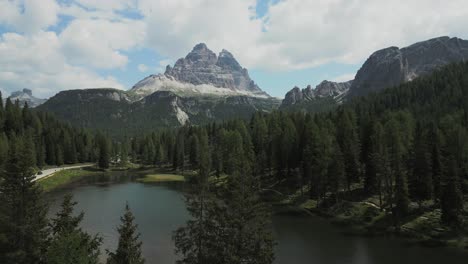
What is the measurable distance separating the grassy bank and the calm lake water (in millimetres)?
27687

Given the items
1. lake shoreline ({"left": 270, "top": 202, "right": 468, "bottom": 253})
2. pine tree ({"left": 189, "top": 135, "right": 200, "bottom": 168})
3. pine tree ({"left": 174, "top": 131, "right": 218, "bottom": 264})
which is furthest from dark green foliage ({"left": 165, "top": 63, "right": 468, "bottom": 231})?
pine tree ({"left": 189, "top": 135, "right": 200, "bottom": 168})

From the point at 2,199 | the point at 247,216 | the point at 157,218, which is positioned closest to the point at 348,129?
the point at 157,218

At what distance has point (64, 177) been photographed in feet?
459

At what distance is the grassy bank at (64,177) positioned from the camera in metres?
120

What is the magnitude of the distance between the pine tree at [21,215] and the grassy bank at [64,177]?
76705 millimetres

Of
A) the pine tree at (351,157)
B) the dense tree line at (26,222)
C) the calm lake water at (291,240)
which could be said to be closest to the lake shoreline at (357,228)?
the calm lake water at (291,240)

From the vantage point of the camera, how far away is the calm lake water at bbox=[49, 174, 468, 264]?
2127 inches

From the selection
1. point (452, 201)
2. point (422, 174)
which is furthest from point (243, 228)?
point (422, 174)

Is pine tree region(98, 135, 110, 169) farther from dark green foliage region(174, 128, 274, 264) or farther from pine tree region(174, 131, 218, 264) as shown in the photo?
dark green foliage region(174, 128, 274, 264)

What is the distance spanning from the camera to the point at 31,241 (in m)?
Result: 34.8

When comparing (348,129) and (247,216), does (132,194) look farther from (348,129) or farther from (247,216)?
(247,216)

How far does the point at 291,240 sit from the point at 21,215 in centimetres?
4028

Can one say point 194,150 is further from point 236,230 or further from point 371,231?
point 236,230

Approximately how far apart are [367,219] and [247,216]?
166ft
